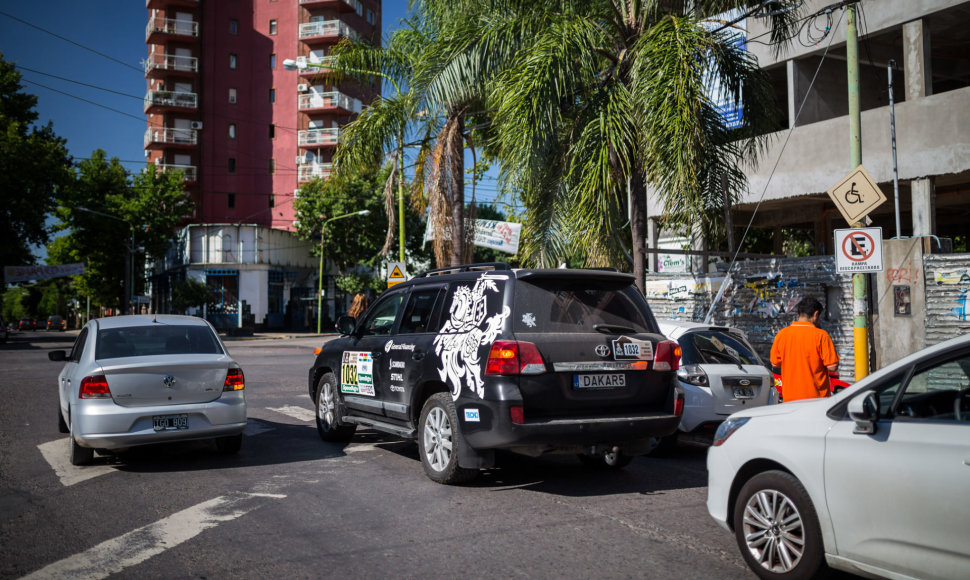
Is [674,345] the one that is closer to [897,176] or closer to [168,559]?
[168,559]

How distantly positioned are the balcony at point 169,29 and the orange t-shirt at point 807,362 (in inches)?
2281

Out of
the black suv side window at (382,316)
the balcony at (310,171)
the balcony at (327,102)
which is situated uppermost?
the balcony at (327,102)

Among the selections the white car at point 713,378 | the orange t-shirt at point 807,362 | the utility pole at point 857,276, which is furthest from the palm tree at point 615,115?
the orange t-shirt at point 807,362

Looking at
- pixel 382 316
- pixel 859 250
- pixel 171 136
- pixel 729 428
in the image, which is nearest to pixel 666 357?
pixel 729 428

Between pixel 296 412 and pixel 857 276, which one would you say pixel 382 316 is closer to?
pixel 296 412

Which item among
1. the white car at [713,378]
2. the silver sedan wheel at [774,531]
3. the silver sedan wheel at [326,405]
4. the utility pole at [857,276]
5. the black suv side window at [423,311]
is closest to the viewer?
the silver sedan wheel at [774,531]

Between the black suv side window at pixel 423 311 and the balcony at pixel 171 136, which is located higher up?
the balcony at pixel 171 136

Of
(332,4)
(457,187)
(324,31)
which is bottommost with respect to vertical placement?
(457,187)

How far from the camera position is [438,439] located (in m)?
7.00

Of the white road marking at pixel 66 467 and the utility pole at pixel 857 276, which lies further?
the utility pole at pixel 857 276

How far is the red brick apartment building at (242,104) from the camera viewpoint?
186 feet

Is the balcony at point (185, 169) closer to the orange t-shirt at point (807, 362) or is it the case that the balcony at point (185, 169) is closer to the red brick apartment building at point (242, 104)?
the red brick apartment building at point (242, 104)

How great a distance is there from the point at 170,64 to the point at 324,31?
11.5m

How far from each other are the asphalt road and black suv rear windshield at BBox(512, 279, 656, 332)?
4.81 ft
